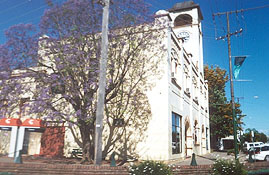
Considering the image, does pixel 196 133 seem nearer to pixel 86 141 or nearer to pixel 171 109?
pixel 171 109

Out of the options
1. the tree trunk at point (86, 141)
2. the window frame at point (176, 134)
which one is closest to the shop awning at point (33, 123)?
the tree trunk at point (86, 141)

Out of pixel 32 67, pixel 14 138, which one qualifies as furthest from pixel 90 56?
pixel 14 138

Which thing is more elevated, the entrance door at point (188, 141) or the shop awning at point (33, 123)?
the shop awning at point (33, 123)

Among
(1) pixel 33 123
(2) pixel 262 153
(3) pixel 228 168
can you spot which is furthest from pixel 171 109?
(2) pixel 262 153

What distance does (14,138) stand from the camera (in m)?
16.0

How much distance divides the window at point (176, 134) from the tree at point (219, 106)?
16423 millimetres

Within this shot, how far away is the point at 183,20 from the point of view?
31.8 m

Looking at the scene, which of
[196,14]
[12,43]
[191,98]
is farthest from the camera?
[196,14]

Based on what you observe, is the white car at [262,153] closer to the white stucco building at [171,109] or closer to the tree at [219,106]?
the white stucco building at [171,109]

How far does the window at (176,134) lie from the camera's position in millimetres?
16619

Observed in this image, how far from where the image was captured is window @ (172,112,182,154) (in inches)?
654

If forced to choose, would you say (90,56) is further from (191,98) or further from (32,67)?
(191,98)

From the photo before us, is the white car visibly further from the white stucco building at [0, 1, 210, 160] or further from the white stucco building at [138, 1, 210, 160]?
the white stucco building at [0, 1, 210, 160]

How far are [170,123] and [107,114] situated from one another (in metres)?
4.23
